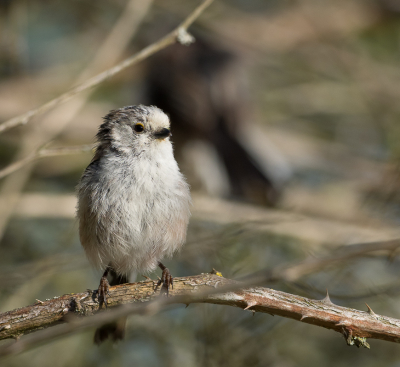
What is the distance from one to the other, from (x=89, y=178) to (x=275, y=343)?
265cm

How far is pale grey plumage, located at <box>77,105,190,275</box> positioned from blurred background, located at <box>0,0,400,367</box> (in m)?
0.38

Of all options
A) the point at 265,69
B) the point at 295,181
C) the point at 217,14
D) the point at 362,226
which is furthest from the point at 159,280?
the point at 265,69

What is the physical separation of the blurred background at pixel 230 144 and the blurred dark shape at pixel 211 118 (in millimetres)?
28

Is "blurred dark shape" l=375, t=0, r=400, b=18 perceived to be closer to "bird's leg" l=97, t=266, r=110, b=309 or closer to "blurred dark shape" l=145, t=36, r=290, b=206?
"blurred dark shape" l=145, t=36, r=290, b=206

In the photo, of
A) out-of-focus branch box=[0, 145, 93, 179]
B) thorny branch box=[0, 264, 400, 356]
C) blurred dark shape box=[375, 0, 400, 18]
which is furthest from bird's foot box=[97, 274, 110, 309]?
blurred dark shape box=[375, 0, 400, 18]

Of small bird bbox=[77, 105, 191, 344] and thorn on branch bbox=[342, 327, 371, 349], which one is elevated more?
small bird bbox=[77, 105, 191, 344]

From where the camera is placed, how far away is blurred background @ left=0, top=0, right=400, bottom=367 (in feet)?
18.1

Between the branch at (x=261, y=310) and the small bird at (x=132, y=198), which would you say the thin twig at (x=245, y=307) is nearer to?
the branch at (x=261, y=310)

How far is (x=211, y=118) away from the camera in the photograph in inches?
358

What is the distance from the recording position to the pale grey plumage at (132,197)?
153 inches

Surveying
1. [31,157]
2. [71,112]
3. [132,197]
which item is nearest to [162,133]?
[132,197]

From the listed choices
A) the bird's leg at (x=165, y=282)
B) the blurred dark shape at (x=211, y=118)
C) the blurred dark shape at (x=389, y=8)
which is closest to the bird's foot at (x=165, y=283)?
the bird's leg at (x=165, y=282)

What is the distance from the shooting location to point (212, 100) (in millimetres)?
9211

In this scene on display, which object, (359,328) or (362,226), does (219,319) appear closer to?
(359,328)
